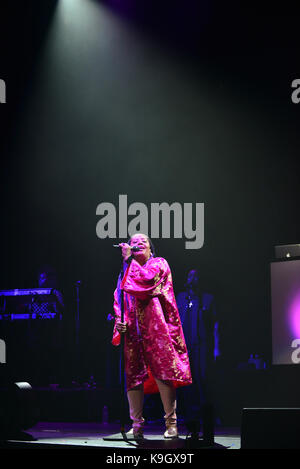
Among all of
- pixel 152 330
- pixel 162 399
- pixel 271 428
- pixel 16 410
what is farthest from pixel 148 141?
pixel 271 428

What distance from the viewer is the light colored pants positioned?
15.6ft

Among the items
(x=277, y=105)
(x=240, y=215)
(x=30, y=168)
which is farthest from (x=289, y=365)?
(x=30, y=168)

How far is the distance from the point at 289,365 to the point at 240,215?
7.26ft

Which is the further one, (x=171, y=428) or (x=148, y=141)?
(x=148, y=141)

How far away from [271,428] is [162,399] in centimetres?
157

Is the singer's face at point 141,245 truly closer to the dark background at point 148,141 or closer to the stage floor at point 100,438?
the stage floor at point 100,438

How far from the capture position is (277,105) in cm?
721

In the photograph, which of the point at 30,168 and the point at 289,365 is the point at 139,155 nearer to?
the point at 30,168

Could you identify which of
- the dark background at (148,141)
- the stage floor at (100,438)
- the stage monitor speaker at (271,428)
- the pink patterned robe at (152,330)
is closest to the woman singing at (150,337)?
the pink patterned robe at (152,330)

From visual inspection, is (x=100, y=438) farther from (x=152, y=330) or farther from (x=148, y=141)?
(x=148, y=141)

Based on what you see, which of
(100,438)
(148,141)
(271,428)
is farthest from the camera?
(148,141)

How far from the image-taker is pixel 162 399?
15.7ft
